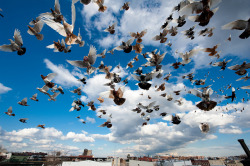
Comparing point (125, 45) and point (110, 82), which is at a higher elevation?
point (125, 45)

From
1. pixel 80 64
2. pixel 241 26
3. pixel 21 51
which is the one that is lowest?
pixel 80 64

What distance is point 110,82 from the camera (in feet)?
35.4

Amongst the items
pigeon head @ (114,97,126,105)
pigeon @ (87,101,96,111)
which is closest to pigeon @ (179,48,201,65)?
pigeon head @ (114,97,126,105)

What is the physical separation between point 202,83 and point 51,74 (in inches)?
537

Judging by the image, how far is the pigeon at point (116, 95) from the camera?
5868 mm

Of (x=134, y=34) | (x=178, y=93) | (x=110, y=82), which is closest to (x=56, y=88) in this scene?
(x=110, y=82)

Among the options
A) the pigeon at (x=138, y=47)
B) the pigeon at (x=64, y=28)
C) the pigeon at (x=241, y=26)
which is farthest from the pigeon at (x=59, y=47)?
the pigeon at (x=241, y=26)

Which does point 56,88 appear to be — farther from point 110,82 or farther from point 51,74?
point 110,82

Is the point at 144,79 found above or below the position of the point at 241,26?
below

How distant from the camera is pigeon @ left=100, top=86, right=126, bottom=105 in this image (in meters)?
5.87

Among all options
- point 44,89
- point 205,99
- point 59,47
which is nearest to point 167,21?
point 205,99

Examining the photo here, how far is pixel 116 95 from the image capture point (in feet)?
19.5

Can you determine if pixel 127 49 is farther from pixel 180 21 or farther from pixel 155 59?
pixel 180 21

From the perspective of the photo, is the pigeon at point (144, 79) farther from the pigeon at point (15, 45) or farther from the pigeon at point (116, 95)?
the pigeon at point (15, 45)
